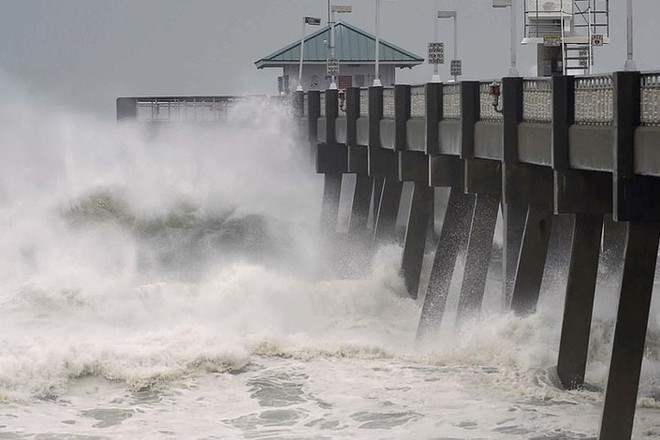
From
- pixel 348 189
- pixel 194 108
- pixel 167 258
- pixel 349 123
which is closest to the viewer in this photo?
pixel 349 123

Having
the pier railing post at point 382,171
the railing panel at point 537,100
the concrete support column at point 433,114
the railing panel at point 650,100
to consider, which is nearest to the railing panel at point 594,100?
the railing panel at point 650,100

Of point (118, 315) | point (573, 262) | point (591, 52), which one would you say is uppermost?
point (591, 52)

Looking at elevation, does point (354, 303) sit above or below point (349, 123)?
below

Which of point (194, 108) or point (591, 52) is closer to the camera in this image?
point (591, 52)

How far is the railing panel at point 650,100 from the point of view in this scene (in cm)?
2052

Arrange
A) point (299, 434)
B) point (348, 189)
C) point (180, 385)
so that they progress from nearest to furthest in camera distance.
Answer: point (299, 434)
point (180, 385)
point (348, 189)

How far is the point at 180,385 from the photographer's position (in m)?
27.0

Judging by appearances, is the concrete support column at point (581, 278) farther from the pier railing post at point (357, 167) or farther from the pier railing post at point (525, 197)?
the pier railing post at point (357, 167)

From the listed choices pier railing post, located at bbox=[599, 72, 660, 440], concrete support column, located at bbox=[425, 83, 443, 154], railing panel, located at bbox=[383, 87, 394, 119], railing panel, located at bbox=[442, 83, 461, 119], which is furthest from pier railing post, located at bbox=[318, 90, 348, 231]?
pier railing post, located at bbox=[599, 72, 660, 440]

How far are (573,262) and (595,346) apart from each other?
4.07 meters

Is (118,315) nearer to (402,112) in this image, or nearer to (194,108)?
(402,112)

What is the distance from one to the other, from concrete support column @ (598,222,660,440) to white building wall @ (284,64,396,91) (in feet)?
159

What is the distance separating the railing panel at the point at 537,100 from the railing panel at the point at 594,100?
1.47m

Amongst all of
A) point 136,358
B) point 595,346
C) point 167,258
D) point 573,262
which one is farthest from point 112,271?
point 573,262
